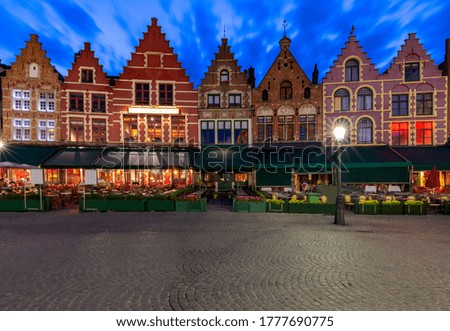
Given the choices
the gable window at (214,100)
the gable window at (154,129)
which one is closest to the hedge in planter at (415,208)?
the gable window at (214,100)

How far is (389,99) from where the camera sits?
2031cm

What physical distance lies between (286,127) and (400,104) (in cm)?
959

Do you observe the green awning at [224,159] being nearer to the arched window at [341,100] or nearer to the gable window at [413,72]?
the arched window at [341,100]

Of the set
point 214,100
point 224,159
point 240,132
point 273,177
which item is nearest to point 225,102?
point 214,100

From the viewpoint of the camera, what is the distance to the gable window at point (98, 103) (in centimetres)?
2098

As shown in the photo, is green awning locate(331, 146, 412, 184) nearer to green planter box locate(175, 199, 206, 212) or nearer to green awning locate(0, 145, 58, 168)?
green planter box locate(175, 199, 206, 212)

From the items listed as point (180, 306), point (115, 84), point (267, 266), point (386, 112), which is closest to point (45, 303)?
point (180, 306)

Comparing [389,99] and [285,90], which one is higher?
[285,90]

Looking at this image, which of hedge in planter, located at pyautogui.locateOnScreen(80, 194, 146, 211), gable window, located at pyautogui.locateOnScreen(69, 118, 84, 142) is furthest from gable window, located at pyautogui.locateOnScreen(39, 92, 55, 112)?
hedge in planter, located at pyautogui.locateOnScreen(80, 194, 146, 211)

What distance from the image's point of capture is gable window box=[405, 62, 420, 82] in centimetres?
2009

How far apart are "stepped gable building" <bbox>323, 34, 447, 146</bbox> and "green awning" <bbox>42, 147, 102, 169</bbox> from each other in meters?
19.6

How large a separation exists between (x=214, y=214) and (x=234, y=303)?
8415 millimetres

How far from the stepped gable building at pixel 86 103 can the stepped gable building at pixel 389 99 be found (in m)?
19.3

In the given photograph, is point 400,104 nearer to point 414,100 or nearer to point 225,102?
point 414,100
